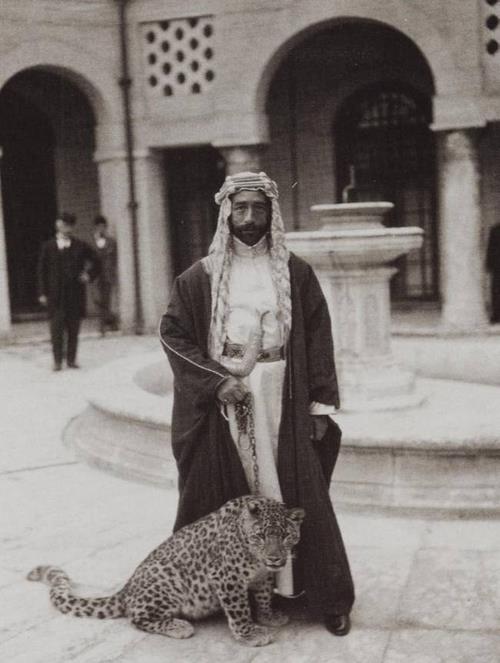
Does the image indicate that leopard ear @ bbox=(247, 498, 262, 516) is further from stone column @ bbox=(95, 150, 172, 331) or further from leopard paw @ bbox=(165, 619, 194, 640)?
stone column @ bbox=(95, 150, 172, 331)

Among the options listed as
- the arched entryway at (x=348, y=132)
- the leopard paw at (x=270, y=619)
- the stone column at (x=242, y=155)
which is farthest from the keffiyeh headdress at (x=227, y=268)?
the arched entryway at (x=348, y=132)

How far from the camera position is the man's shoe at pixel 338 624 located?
395 cm

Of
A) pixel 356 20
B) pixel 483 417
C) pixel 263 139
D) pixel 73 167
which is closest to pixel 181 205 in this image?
pixel 73 167

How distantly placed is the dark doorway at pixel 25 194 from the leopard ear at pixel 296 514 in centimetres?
1399

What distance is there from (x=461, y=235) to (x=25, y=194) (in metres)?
7.60

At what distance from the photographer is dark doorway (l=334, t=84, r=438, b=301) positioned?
15922mm

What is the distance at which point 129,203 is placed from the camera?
48.5 feet

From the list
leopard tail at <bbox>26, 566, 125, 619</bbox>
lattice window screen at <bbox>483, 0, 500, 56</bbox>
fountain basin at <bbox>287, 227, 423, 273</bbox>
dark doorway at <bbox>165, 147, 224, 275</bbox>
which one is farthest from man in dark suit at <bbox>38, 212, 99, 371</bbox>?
leopard tail at <bbox>26, 566, 125, 619</bbox>

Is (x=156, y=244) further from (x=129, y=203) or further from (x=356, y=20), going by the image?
(x=356, y=20)

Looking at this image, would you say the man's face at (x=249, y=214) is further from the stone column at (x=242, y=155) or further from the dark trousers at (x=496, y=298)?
the dark trousers at (x=496, y=298)

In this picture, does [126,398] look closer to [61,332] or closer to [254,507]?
[254,507]

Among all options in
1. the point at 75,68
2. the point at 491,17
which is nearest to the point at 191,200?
the point at 75,68

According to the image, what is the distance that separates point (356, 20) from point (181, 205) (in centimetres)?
483

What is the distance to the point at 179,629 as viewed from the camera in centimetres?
396
